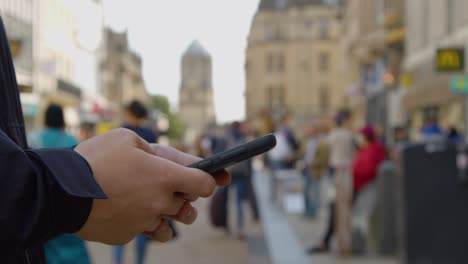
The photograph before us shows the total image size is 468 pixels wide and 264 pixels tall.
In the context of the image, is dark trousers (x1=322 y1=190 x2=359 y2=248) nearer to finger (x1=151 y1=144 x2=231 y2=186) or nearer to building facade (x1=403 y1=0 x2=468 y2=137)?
finger (x1=151 y1=144 x2=231 y2=186)

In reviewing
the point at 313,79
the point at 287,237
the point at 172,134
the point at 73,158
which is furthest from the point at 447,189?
the point at 172,134

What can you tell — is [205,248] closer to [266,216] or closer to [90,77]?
[266,216]

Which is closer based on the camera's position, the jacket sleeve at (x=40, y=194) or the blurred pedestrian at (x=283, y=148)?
the jacket sleeve at (x=40, y=194)

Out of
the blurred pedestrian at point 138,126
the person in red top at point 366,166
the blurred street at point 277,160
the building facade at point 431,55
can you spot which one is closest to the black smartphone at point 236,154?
the blurred street at point 277,160

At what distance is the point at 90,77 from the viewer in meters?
65.1

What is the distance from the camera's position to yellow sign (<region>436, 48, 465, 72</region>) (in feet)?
48.0

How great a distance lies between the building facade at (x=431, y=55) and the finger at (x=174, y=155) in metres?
20.9

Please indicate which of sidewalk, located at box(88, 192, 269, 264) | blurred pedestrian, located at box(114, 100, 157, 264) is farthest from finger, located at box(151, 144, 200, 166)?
sidewalk, located at box(88, 192, 269, 264)

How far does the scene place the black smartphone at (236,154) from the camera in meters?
1.62

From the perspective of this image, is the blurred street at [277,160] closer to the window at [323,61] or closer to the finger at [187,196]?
the finger at [187,196]

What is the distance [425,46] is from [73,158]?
29013mm

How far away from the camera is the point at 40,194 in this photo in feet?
4.41

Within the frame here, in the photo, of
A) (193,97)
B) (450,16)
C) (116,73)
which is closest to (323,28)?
(116,73)

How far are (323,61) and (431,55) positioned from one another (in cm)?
6233
